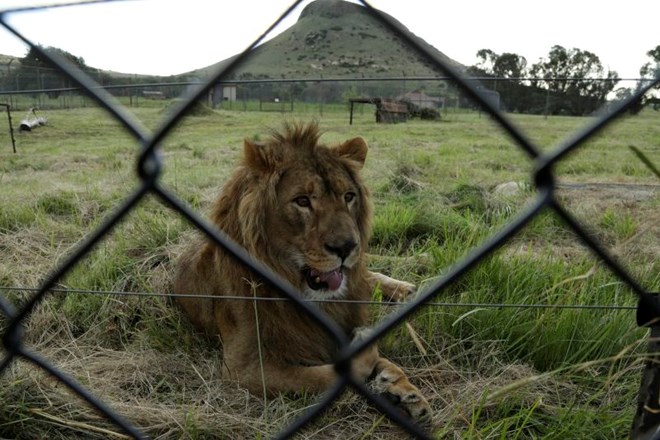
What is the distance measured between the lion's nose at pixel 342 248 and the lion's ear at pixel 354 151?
1.80 ft

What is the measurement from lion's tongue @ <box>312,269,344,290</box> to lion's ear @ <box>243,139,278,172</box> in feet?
1.79

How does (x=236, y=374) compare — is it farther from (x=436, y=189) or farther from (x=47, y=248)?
(x=436, y=189)

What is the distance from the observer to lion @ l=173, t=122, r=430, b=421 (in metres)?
2.71

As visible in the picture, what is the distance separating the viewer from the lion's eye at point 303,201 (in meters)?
2.84

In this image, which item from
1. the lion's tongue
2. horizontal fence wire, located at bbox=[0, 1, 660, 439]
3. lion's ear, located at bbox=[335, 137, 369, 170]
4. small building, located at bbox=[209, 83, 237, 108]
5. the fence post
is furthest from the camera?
lion's ear, located at bbox=[335, 137, 369, 170]

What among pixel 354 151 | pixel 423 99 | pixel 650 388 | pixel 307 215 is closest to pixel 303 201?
pixel 307 215

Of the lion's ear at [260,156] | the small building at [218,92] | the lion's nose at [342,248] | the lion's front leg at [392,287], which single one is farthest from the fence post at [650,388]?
the lion's front leg at [392,287]

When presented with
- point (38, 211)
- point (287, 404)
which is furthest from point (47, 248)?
point (287, 404)

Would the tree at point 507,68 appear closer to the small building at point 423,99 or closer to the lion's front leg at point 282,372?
the lion's front leg at point 282,372

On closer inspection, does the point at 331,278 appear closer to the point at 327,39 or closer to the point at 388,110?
the point at 327,39

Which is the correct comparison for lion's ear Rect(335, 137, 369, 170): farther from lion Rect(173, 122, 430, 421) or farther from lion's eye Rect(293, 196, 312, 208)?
lion's eye Rect(293, 196, 312, 208)

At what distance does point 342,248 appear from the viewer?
8.84ft

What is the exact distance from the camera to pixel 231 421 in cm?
230

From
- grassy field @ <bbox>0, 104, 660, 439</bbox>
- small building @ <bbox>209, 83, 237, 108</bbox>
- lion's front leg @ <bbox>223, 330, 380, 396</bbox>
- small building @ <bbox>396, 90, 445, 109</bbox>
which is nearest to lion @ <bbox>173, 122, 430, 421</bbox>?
lion's front leg @ <bbox>223, 330, 380, 396</bbox>
